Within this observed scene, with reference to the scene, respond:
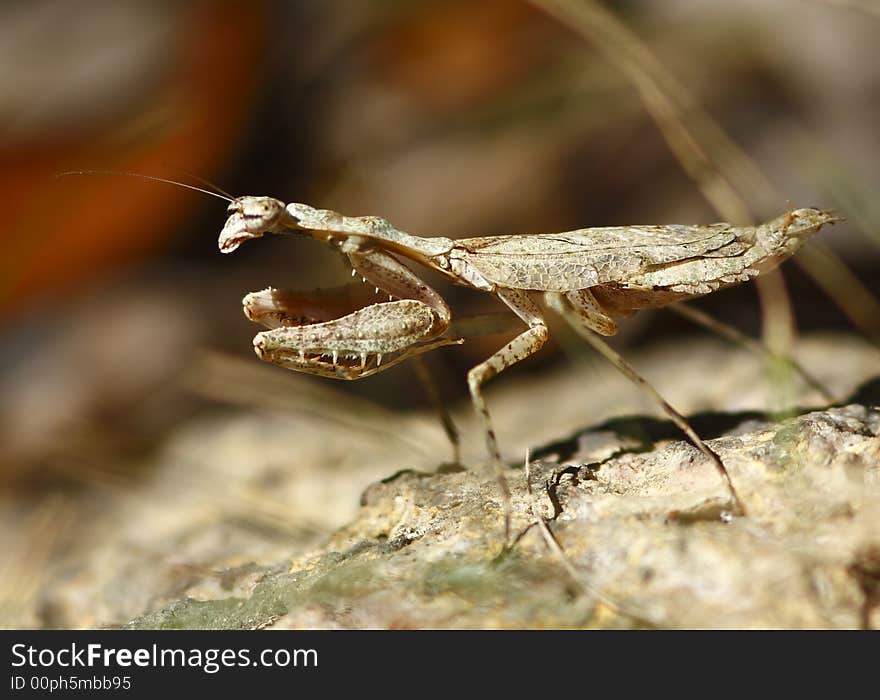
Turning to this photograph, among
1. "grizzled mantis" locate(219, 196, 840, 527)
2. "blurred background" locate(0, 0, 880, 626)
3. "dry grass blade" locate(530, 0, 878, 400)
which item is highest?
"blurred background" locate(0, 0, 880, 626)

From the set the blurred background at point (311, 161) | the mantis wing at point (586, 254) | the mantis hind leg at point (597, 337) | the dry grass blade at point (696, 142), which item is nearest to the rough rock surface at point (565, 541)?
the mantis hind leg at point (597, 337)

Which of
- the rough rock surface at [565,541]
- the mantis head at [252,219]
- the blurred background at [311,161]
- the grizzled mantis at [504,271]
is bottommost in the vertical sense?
the rough rock surface at [565,541]

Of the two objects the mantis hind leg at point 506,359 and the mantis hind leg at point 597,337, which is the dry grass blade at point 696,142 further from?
the mantis hind leg at point 506,359

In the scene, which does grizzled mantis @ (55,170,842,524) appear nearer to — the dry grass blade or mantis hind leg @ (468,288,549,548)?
mantis hind leg @ (468,288,549,548)

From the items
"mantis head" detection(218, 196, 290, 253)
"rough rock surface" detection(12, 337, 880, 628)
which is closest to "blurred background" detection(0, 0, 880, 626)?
"rough rock surface" detection(12, 337, 880, 628)

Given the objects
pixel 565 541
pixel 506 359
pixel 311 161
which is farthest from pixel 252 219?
pixel 311 161

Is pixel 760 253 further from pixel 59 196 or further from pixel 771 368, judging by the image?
pixel 59 196

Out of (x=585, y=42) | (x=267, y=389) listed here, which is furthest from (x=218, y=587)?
(x=585, y=42)
